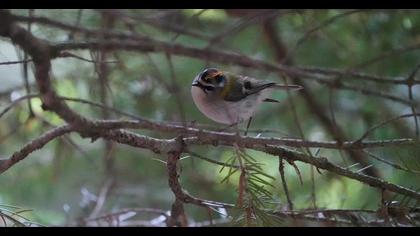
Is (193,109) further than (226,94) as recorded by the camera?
Yes

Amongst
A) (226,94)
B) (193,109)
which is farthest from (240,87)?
(193,109)

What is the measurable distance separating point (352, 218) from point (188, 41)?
1.11 metres

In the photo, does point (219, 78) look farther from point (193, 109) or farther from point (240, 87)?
point (193, 109)

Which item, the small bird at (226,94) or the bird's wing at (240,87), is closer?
the small bird at (226,94)

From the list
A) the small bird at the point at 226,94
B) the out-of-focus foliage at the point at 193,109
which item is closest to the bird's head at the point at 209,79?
the small bird at the point at 226,94

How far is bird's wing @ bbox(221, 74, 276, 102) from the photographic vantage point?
1258 mm

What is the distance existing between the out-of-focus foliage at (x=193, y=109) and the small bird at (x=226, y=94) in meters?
0.42

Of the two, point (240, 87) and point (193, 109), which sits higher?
point (193, 109)

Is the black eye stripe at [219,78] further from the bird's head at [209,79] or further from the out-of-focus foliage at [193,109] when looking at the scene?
the out-of-focus foliage at [193,109]

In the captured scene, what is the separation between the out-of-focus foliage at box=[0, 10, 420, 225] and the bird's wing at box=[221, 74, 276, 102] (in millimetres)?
407

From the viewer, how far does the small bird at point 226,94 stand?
1.15m

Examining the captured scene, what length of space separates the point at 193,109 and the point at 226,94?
74 centimetres

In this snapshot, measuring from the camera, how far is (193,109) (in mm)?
1988
